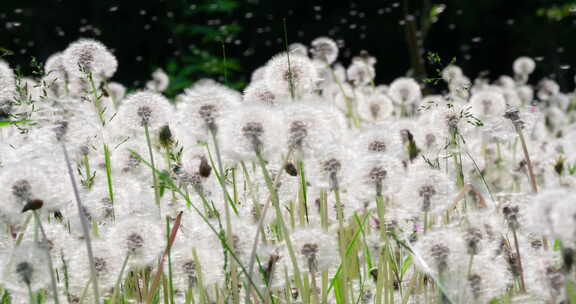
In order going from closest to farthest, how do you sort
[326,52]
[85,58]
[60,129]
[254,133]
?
[60,129] → [254,133] → [85,58] → [326,52]

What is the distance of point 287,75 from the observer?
1.82m

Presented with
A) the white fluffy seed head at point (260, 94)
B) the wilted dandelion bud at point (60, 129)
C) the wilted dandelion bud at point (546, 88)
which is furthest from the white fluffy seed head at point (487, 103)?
the wilted dandelion bud at point (546, 88)

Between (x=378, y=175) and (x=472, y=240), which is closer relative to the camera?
A: (x=472, y=240)

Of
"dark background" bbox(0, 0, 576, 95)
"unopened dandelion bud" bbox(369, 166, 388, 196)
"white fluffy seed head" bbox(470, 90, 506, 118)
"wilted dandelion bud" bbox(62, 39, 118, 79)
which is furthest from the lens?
"dark background" bbox(0, 0, 576, 95)

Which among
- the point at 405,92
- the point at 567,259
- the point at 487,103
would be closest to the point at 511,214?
the point at 567,259

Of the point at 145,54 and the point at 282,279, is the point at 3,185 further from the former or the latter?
the point at 145,54

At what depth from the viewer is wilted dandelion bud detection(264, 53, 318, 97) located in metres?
1.80

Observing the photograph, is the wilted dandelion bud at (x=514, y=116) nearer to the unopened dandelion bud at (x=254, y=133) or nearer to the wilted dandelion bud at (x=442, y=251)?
the wilted dandelion bud at (x=442, y=251)

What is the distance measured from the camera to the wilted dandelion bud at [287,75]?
1797mm

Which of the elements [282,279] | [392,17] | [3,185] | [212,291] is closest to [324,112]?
[282,279]

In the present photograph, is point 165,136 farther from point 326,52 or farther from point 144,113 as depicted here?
point 326,52

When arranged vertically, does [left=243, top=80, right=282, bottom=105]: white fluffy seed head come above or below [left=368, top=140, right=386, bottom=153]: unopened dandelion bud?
above

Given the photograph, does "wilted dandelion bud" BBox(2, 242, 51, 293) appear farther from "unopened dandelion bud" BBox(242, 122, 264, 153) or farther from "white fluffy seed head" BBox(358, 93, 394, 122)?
"white fluffy seed head" BBox(358, 93, 394, 122)

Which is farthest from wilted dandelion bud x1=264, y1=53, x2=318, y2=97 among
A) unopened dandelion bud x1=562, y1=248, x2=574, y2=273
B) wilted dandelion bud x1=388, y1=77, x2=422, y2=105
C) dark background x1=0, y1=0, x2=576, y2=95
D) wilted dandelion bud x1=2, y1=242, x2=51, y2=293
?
dark background x1=0, y1=0, x2=576, y2=95
